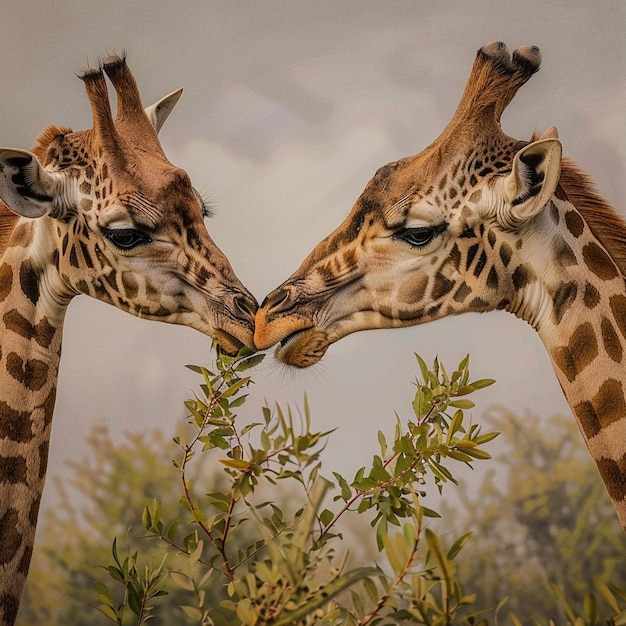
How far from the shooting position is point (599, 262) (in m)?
1.66

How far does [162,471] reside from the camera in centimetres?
204

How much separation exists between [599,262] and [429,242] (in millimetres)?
336

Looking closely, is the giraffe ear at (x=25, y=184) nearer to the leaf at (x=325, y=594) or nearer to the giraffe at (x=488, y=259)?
the giraffe at (x=488, y=259)

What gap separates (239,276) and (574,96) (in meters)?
0.91

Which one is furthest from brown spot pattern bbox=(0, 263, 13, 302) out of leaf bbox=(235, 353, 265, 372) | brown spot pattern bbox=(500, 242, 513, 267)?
brown spot pattern bbox=(500, 242, 513, 267)

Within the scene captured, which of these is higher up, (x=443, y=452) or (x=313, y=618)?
(x=443, y=452)

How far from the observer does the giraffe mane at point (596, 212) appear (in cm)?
173

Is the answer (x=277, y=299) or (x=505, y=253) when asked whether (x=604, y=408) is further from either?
(x=277, y=299)

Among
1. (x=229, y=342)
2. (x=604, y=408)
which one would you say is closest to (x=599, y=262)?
(x=604, y=408)

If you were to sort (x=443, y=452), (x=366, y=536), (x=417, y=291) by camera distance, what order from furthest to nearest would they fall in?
(x=366, y=536) → (x=417, y=291) → (x=443, y=452)

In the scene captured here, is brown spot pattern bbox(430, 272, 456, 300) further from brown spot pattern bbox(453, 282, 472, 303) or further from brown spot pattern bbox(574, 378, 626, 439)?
brown spot pattern bbox(574, 378, 626, 439)

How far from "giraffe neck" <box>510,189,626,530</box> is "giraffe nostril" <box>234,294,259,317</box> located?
0.55 metres

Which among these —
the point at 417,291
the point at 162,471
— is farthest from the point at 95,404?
the point at 417,291

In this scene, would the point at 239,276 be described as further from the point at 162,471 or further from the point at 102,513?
the point at 102,513
